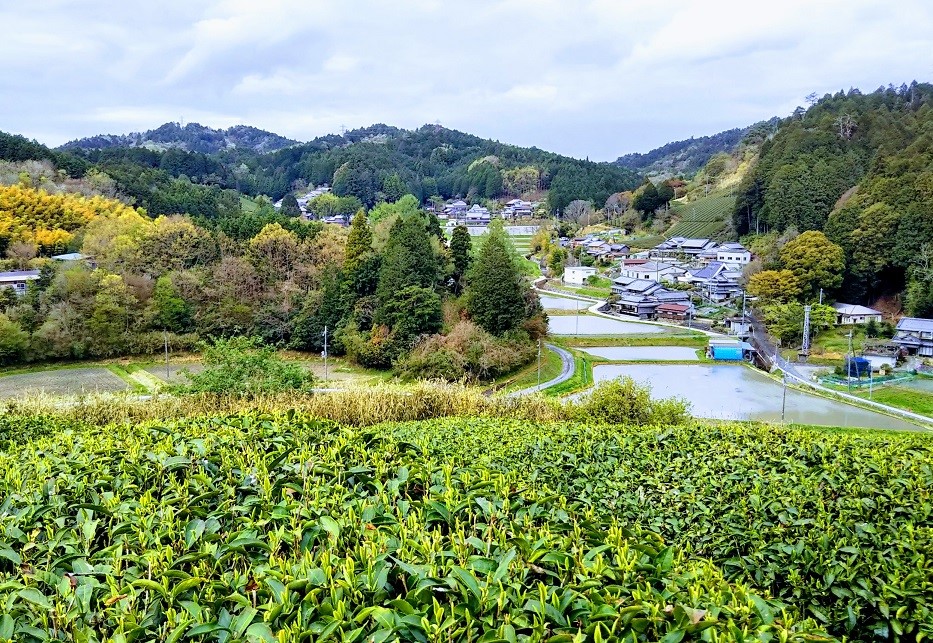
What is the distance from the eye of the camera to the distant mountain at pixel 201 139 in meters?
111

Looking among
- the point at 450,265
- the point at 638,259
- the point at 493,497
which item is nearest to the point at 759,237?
the point at 638,259

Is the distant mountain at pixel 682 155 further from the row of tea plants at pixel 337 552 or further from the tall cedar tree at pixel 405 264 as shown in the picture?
the row of tea plants at pixel 337 552

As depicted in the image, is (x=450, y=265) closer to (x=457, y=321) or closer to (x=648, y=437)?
(x=457, y=321)

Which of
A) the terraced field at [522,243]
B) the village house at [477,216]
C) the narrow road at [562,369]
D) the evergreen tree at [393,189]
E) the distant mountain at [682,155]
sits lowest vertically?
the narrow road at [562,369]

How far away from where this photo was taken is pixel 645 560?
6.72 ft

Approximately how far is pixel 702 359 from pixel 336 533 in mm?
22273

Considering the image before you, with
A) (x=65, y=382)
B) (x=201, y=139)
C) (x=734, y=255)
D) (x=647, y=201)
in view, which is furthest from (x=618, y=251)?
(x=201, y=139)

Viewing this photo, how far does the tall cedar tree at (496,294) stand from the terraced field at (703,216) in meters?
25.2

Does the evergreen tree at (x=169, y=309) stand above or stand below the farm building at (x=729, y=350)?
above

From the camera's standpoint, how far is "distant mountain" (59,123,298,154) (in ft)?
365

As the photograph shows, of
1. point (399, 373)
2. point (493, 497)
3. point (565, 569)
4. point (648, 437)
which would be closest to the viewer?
point (565, 569)

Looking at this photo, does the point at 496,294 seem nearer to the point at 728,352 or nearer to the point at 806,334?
the point at 728,352

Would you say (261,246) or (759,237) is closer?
(261,246)

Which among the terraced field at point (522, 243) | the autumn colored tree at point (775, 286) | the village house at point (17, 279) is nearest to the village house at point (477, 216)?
the terraced field at point (522, 243)
